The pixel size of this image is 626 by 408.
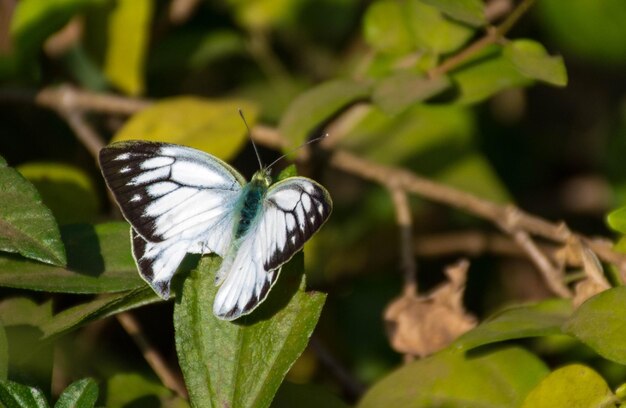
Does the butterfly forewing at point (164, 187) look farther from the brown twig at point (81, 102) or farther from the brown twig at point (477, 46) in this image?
the brown twig at point (81, 102)

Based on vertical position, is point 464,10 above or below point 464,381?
above

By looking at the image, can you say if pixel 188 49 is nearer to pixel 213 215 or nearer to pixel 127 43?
pixel 127 43

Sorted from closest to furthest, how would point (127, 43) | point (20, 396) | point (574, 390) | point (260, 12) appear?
1. point (20, 396)
2. point (574, 390)
3. point (127, 43)
4. point (260, 12)

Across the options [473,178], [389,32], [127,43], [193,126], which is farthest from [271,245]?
[473,178]

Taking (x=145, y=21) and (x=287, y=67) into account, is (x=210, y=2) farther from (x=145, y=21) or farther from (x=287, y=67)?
(x=145, y=21)

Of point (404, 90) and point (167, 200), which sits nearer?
point (167, 200)
